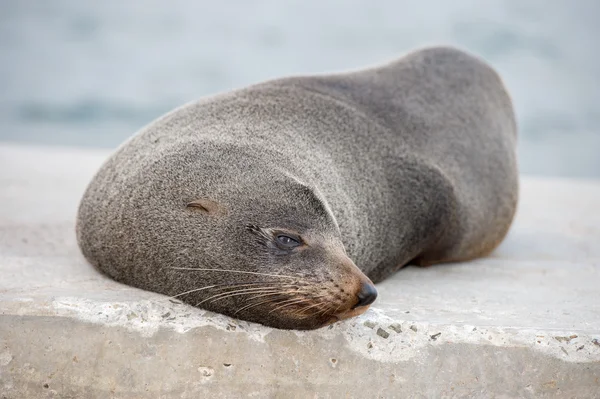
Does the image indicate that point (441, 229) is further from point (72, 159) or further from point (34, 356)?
point (72, 159)

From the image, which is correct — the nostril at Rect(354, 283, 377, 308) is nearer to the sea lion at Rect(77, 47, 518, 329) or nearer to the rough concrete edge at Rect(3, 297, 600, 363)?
the sea lion at Rect(77, 47, 518, 329)

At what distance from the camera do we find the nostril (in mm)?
3254

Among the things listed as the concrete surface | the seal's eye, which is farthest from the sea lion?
the concrete surface

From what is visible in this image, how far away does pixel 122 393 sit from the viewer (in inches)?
128

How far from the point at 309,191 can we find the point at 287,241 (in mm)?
318

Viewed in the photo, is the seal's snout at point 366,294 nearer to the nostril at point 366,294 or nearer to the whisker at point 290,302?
the nostril at point 366,294

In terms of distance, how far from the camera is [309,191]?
365 centimetres

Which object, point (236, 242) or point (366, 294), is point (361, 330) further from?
point (236, 242)

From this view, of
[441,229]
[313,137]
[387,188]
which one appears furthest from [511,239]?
[313,137]

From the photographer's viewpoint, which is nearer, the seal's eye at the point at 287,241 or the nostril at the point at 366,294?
the nostril at the point at 366,294

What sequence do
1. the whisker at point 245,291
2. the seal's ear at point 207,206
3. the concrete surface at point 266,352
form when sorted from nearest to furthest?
the concrete surface at point 266,352, the whisker at point 245,291, the seal's ear at point 207,206

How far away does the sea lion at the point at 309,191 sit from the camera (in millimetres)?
3408

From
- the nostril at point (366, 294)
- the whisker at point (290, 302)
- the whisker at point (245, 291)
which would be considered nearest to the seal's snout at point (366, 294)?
the nostril at point (366, 294)

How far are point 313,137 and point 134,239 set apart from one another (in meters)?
1.25
